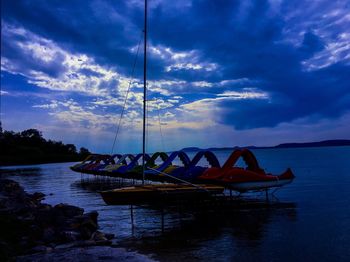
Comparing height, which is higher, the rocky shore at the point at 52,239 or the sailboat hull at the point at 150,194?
the sailboat hull at the point at 150,194

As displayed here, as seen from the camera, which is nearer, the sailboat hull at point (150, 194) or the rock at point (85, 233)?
the rock at point (85, 233)

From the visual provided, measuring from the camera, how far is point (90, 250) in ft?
40.8

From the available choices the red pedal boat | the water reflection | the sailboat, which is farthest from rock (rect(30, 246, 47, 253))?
the red pedal boat

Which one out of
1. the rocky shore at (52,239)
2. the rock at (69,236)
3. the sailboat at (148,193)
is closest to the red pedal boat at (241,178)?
the sailboat at (148,193)

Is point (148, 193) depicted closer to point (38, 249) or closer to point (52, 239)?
point (52, 239)

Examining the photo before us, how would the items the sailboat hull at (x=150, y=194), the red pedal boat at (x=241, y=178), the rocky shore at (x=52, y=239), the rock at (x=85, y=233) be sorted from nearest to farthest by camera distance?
the rocky shore at (x=52, y=239) → the rock at (x=85, y=233) → the sailboat hull at (x=150, y=194) → the red pedal boat at (x=241, y=178)

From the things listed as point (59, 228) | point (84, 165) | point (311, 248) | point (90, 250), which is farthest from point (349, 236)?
point (84, 165)

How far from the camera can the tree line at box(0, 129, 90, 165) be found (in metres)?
137

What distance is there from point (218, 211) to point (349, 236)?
8.60m

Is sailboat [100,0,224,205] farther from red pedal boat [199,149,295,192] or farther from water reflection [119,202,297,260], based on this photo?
red pedal boat [199,149,295,192]

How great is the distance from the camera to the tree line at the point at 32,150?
13662 cm

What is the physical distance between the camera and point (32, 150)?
14950cm

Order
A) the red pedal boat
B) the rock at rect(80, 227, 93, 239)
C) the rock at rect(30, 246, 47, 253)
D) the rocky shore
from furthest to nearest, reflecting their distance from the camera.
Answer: the red pedal boat
the rock at rect(80, 227, 93, 239)
the rock at rect(30, 246, 47, 253)
the rocky shore

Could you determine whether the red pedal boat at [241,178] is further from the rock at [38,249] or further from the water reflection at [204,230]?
the rock at [38,249]
